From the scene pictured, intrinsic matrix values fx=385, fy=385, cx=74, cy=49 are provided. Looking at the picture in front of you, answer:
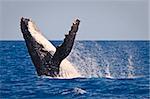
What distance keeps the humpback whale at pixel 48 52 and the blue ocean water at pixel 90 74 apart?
4 centimetres

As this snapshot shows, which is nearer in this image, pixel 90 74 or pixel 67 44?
pixel 67 44

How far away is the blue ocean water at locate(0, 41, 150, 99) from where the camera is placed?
7.88 feet

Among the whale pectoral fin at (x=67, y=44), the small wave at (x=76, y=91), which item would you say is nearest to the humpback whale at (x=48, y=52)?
the whale pectoral fin at (x=67, y=44)

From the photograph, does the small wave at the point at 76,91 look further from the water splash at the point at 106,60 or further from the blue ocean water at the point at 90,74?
the water splash at the point at 106,60

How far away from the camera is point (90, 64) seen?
8.09 feet

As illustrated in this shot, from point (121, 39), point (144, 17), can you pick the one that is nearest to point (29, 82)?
point (121, 39)

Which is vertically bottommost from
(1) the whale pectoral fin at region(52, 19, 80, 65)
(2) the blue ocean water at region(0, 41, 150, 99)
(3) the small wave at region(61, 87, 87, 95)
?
(3) the small wave at region(61, 87, 87, 95)

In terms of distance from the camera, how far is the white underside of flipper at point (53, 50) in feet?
7.87

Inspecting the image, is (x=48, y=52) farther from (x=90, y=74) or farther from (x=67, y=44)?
(x=90, y=74)

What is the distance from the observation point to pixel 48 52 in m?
2.43

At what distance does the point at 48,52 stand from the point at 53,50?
4 cm

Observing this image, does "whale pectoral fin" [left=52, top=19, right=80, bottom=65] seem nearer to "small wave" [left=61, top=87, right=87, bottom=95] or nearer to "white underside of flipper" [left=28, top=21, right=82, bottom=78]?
"white underside of flipper" [left=28, top=21, right=82, bottom=78]

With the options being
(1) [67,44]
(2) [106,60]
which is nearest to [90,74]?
(2) [106,60]

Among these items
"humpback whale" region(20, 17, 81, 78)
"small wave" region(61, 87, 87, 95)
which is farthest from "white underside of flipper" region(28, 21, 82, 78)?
"small wave" region(61, 87, 87, 95)
